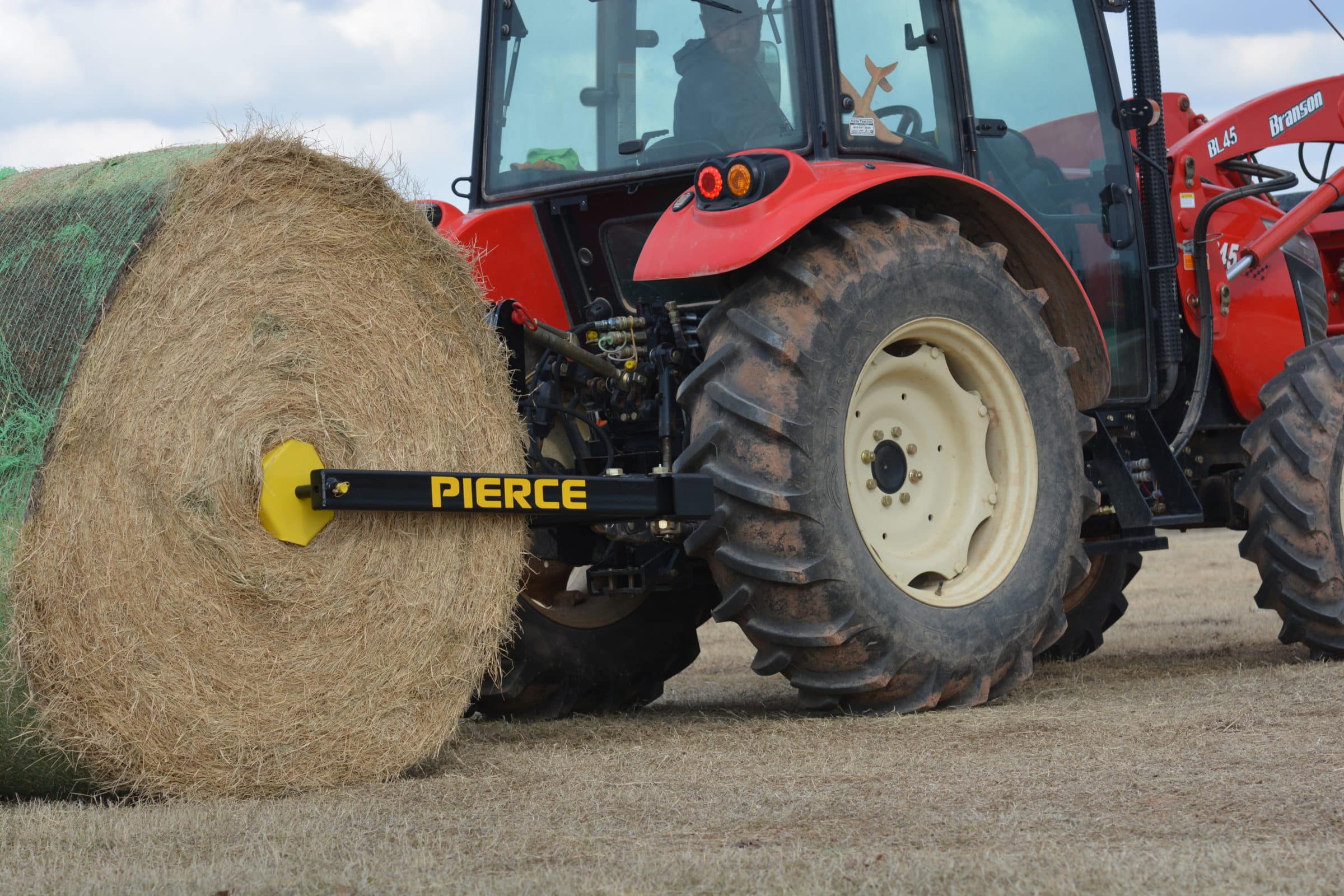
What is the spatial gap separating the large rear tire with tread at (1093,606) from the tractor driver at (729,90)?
2674 millimetres

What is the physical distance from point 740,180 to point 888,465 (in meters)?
0.98

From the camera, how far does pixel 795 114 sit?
188 inches

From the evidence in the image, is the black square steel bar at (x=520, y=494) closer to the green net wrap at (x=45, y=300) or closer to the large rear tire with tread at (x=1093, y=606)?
the green net wrap at (x=45, y=300)

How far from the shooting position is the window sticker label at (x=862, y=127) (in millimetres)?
4801

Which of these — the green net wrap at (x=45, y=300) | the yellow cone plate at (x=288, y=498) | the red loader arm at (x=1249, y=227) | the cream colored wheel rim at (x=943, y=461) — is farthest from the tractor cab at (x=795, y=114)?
the green net wrap at (x=45, y=300)

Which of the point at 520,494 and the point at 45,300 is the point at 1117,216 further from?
the point at 45,300

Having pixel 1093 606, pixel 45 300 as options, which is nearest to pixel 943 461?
pixel 1093 606

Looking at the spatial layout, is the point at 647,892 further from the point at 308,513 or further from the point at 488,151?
the point at 488,151

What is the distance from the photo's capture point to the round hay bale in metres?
3.33

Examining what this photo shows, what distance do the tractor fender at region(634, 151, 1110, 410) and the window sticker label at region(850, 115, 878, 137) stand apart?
0.12 meters

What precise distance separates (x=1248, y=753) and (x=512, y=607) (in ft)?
6.01

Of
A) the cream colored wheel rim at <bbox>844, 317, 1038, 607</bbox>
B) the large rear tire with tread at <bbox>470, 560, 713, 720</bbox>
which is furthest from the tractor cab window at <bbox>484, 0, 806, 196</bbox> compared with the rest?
the large rear tire with tread at <bbox>470, 560, 713, 720</bbox>

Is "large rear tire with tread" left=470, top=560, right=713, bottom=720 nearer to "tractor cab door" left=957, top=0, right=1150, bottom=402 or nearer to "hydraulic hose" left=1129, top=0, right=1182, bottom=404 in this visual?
"tractor cab door" left=957, top=0, right=1150, bottom=402

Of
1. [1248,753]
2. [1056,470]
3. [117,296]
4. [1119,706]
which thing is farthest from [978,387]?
[117,296]
